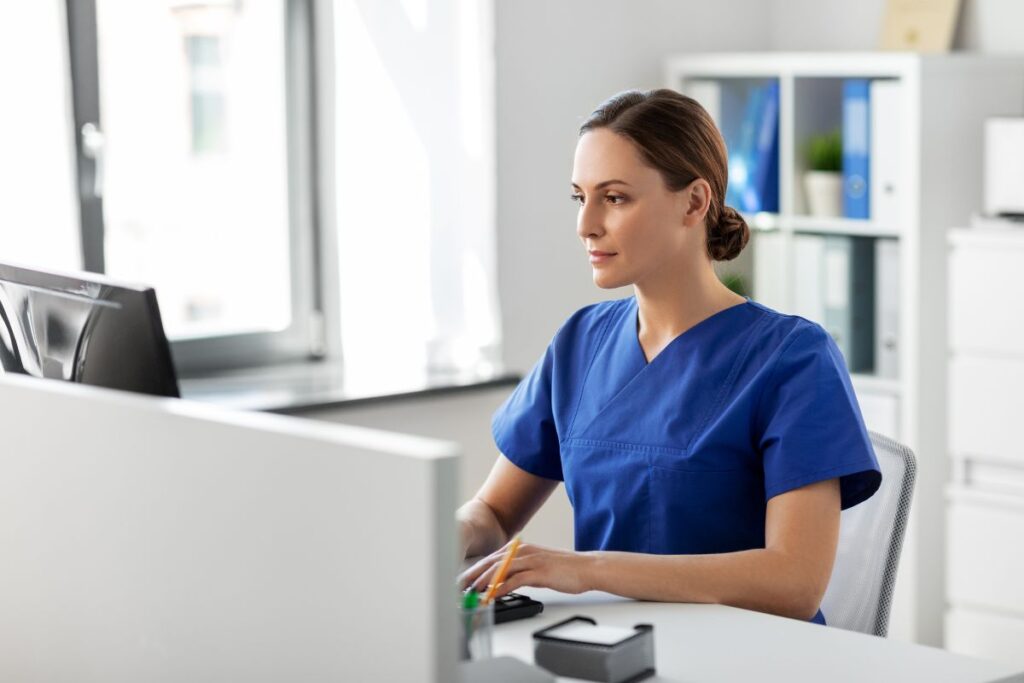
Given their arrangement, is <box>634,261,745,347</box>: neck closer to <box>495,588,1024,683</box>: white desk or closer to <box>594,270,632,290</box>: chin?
<box>594,270,632,290</box>: chin

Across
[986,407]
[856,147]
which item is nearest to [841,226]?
[856,147]

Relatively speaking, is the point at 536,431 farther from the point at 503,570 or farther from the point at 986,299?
the point at 986,299

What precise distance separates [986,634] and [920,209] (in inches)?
38.4

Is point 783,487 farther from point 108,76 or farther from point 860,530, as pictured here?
point 108,76

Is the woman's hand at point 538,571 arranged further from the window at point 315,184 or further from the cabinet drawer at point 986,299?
the cabinet drawer at point 986,299

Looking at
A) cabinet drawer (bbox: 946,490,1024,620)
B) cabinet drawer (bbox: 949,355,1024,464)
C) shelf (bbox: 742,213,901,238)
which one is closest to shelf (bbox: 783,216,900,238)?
shelf (bbox: 742,213,901,238)

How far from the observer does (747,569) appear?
5.92ft

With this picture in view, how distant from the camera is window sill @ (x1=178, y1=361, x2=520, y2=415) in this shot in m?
3.20

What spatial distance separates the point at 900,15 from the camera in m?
3.75

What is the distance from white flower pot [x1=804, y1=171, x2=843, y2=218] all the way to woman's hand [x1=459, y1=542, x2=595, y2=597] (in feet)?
6.87

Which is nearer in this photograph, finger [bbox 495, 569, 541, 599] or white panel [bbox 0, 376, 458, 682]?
white panel [bbox 0, 376, 458, 682]

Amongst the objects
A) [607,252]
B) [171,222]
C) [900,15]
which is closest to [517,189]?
Answer: [171,222]

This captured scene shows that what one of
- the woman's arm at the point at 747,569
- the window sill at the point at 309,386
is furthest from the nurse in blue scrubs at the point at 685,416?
the window sill at the point at 309,386

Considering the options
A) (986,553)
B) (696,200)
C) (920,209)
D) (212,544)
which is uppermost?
(696,200)
